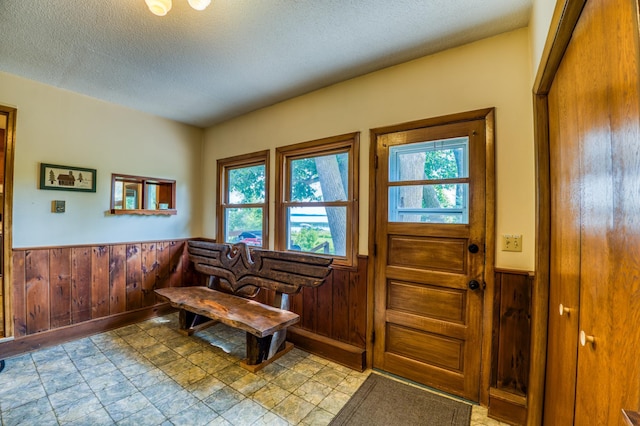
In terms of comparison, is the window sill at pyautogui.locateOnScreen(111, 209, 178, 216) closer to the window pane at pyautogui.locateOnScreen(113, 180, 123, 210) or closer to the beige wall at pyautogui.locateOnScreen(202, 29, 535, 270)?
the window pane at pyautogui.locateOnScreen(113, 180, 123, 210)

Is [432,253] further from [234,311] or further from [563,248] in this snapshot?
[234,311]

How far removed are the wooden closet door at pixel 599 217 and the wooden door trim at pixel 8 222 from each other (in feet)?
12.6

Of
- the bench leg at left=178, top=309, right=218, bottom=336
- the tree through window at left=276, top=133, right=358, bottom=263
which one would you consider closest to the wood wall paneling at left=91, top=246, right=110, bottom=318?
the bench leg at left=178, top=309, right=218, bottom=336

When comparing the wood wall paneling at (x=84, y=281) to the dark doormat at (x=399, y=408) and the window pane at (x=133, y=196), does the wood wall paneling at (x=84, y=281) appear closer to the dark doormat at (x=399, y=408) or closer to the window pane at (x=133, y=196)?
the window pane at (x=133, y=196)

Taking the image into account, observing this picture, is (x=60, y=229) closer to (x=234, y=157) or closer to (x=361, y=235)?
(x=234, y=157)

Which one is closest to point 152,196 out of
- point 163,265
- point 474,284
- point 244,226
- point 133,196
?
point 133,196

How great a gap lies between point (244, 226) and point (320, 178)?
1.29 metres

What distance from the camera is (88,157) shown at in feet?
9.33

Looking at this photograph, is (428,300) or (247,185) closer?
(428,300)

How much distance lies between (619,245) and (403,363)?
1775 millimetres

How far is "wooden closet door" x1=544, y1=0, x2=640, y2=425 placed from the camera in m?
0.65

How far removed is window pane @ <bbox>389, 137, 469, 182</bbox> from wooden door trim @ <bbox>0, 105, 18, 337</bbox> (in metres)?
3.31

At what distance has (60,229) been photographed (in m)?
2.67

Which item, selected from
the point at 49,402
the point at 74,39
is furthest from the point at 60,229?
the point at 74,39
